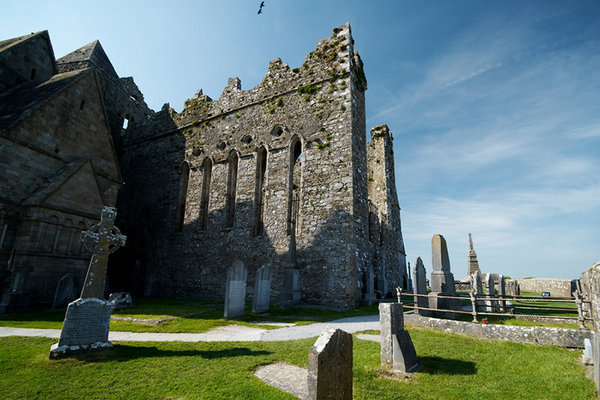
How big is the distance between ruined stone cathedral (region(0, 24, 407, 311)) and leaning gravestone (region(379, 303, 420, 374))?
7115 millimetres

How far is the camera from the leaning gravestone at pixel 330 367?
2.88 m

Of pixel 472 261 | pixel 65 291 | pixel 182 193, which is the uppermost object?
pixel 182 193

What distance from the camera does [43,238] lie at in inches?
449

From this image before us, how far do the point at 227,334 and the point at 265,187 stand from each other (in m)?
8.56

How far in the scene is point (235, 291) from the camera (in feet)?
34.2

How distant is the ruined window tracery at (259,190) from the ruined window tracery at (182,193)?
18.7 feet

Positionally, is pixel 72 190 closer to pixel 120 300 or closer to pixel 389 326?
pixel 120 300

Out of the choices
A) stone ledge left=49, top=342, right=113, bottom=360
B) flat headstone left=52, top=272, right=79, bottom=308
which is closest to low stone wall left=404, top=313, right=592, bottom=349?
stone ledge left=49, top=342, right=113, bottom=360

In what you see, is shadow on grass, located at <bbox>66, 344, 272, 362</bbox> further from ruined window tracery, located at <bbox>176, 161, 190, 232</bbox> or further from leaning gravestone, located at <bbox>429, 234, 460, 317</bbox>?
ruined window tracery, located at <bbox>176, 161, 190, 232</bbox>

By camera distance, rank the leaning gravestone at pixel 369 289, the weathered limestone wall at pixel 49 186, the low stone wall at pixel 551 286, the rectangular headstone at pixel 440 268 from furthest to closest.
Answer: the low stone wall at pixel 551 286, the leaning gravestone at pixel 369 289, the weathered limestone wall at pixel 49 186, the rectangular headstone at pixel 440 268

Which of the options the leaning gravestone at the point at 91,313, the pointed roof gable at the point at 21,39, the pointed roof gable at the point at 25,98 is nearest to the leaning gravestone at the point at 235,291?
the leaning gravestone at the point at 91,313

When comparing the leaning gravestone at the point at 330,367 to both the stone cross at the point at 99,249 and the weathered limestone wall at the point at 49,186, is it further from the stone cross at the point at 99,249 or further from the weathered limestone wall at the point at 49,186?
the weathered limestone wall at the point at 49,186

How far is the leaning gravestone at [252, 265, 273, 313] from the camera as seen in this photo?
11.1 m

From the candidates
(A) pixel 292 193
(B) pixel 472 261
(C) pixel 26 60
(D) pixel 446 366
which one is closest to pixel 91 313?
(D) pixel 446 366
